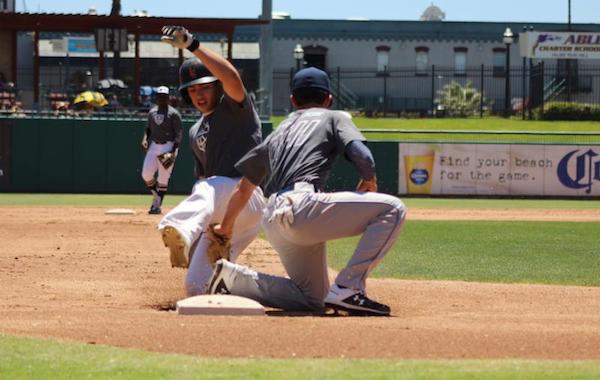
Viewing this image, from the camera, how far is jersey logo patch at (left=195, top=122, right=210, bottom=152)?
9.52 meters

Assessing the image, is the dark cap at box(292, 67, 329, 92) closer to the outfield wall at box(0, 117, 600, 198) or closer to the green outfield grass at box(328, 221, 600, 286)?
the green outfield grass at box(328, 221, 600, 286)

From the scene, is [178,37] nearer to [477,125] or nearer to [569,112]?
[477,125]

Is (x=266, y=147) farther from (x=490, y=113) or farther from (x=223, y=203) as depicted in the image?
(x=490, y=113)

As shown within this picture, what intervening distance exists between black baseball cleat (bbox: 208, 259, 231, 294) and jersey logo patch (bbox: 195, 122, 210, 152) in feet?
3.26

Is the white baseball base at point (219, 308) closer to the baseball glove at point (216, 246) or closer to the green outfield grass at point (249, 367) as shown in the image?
the baseball glove at point (216, 246)

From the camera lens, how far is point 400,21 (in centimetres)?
5653

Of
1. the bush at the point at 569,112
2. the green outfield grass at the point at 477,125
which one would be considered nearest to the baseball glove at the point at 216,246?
the green outfield grass at the point at 477,125

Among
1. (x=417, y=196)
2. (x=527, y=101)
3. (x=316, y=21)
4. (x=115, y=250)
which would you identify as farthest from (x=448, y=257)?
(x=316, y=21)

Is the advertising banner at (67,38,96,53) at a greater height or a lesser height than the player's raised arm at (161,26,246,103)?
greater

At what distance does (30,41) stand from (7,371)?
122 ft

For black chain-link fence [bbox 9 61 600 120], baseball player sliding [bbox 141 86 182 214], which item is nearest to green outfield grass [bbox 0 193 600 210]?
baseball player sliding [bbox 141 86 182 214]

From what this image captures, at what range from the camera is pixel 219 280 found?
909 cm

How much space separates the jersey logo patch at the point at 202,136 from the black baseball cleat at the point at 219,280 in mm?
994

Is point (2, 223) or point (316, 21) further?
point (316, 21)
